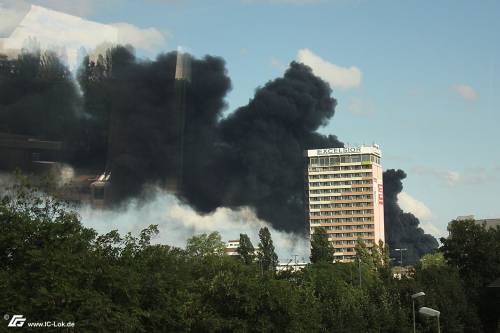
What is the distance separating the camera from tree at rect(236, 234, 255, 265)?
11838cm

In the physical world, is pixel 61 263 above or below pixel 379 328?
above

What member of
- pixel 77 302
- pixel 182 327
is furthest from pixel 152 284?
pixel 77 302

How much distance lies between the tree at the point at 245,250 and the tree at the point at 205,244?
A: 389cm

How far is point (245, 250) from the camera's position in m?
121

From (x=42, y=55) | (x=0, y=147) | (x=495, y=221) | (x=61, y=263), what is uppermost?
(x=42, y=55)

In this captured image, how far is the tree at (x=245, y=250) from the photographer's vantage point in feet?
388

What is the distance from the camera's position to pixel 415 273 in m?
66.8

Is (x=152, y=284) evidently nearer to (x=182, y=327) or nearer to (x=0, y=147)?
(x=182, y=327)

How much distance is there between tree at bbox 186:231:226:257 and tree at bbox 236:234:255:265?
3.89 metres

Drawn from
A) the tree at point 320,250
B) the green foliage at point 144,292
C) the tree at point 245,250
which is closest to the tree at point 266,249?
the tree at point 245,250

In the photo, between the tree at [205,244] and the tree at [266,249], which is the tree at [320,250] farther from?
the tree at [205,244]

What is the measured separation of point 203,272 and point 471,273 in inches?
1192

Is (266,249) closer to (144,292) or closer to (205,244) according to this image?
(205,244)

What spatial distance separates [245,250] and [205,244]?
7770 mm
